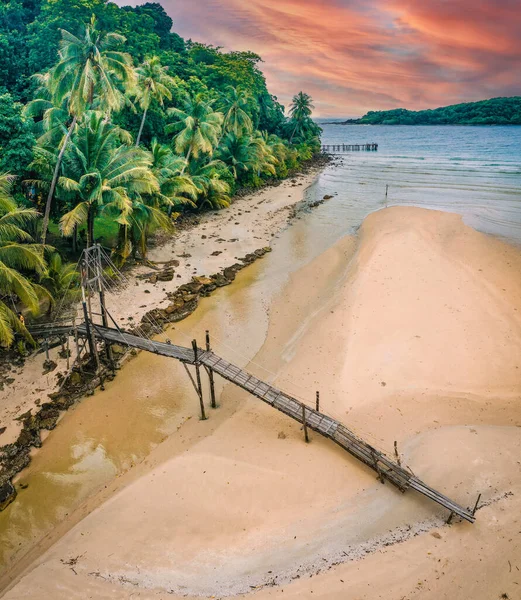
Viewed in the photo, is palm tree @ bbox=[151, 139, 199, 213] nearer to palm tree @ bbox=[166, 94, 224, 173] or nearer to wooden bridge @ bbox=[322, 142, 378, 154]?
palm tree @ bbox=[166, 94, 224, 173]

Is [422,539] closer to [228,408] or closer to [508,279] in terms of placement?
[228,408]

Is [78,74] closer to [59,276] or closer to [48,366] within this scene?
[59,276]

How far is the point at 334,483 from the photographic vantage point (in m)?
9.74

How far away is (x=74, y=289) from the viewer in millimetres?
17219

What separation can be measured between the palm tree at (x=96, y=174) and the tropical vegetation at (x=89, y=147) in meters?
0.05

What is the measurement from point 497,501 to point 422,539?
81.5 inches

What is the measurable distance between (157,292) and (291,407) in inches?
426

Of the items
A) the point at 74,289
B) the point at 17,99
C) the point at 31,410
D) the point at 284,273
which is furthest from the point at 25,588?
the point at 17,99

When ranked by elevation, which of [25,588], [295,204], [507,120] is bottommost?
[25,588]

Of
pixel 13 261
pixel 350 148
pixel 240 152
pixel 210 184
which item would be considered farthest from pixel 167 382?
pixel 350 148

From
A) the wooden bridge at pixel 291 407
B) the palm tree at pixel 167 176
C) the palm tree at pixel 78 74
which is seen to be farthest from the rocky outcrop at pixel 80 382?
the palm tree at pixel 78 74

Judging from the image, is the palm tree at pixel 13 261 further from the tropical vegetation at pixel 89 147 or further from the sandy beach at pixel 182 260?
the sandy beach at pixel 182 260

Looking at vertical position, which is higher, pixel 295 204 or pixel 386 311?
pixel 295 204

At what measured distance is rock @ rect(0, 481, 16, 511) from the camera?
32.3 feet
